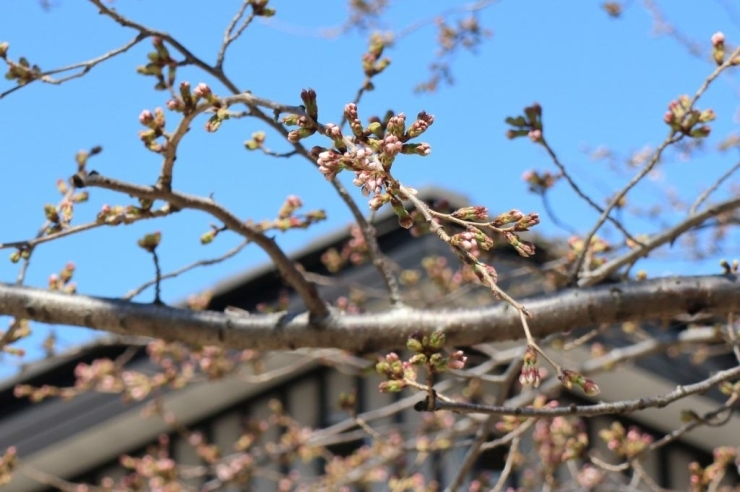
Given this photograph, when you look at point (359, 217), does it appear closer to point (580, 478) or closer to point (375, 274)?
point (580, 478)

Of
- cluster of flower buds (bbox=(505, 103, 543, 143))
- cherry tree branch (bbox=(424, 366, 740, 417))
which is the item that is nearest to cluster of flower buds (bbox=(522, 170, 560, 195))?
cluster of flower buds (bbox=(505, 103, 543, 143))

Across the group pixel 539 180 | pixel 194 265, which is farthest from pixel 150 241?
pixel 539 180

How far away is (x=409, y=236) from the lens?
251 inches

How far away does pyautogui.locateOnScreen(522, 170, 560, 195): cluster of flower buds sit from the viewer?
3043 mm

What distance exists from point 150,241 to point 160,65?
1.61 feet

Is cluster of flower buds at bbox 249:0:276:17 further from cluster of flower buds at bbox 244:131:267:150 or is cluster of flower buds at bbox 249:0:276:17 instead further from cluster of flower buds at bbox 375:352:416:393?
cluster of flower buds at bbox 375:352:416:393

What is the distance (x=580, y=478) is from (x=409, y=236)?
225cm

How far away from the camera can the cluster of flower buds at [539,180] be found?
3.04 metres

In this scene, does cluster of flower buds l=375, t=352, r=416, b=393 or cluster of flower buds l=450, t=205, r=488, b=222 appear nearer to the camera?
cluster of flower buds l=450, t=205, r=488, b=222

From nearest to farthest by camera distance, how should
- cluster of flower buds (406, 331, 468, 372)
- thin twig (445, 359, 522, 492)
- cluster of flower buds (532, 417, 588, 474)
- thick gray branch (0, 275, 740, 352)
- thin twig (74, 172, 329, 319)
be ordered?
1. cluster of flower buds (406, 331, 468, 372)
2. thin twig (74, 172, 329, 319)
3. thick gray branch (0, 275, 740, 352)
4. thin twig (445, 359, 522, 492)
5. cluster of flower buds (532, 417, 588, 474)

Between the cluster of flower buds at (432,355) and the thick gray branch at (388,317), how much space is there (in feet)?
2.74

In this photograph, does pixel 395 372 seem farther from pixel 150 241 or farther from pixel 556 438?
pixel 556 438

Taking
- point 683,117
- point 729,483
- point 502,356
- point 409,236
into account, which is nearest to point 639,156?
point 409,236

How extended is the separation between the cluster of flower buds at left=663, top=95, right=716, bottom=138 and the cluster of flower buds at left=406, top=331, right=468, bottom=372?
3.95 ft
